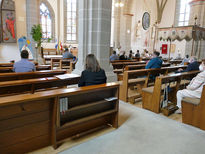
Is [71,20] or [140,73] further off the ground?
[71,20]

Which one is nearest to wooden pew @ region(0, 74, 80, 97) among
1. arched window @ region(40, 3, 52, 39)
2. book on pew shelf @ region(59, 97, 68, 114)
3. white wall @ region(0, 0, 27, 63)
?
book on pew shelf @ region(59, 97, 68, 114)

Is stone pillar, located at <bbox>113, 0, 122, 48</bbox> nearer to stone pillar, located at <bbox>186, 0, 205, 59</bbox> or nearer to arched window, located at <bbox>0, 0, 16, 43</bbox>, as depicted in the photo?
stone pillar, located at <bbox>186, 0, 205, 59</bbox>

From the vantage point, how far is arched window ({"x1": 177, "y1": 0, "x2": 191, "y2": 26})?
1399 centimetres

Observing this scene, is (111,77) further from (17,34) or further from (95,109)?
(17,34)

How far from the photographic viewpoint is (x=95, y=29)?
223 inches

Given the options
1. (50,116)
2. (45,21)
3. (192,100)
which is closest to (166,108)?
(192,100)

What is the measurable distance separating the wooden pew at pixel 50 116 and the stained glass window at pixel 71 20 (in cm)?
1599

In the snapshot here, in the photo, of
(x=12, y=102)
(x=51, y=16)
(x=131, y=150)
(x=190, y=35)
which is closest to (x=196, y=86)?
(x=131, y=150)

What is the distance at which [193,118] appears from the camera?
3254mm

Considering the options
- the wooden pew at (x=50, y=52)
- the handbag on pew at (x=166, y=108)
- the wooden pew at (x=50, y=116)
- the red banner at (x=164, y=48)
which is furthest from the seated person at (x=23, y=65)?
the red banner at (x=164, y=48)

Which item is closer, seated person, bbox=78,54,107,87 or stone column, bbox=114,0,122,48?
seated person, bbox=78,54,107,87

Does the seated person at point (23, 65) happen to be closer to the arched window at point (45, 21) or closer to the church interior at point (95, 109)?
the church interior at point (95, 109)

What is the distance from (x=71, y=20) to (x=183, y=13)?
35.1 feet

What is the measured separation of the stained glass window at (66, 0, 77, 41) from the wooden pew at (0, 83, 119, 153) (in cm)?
1599
